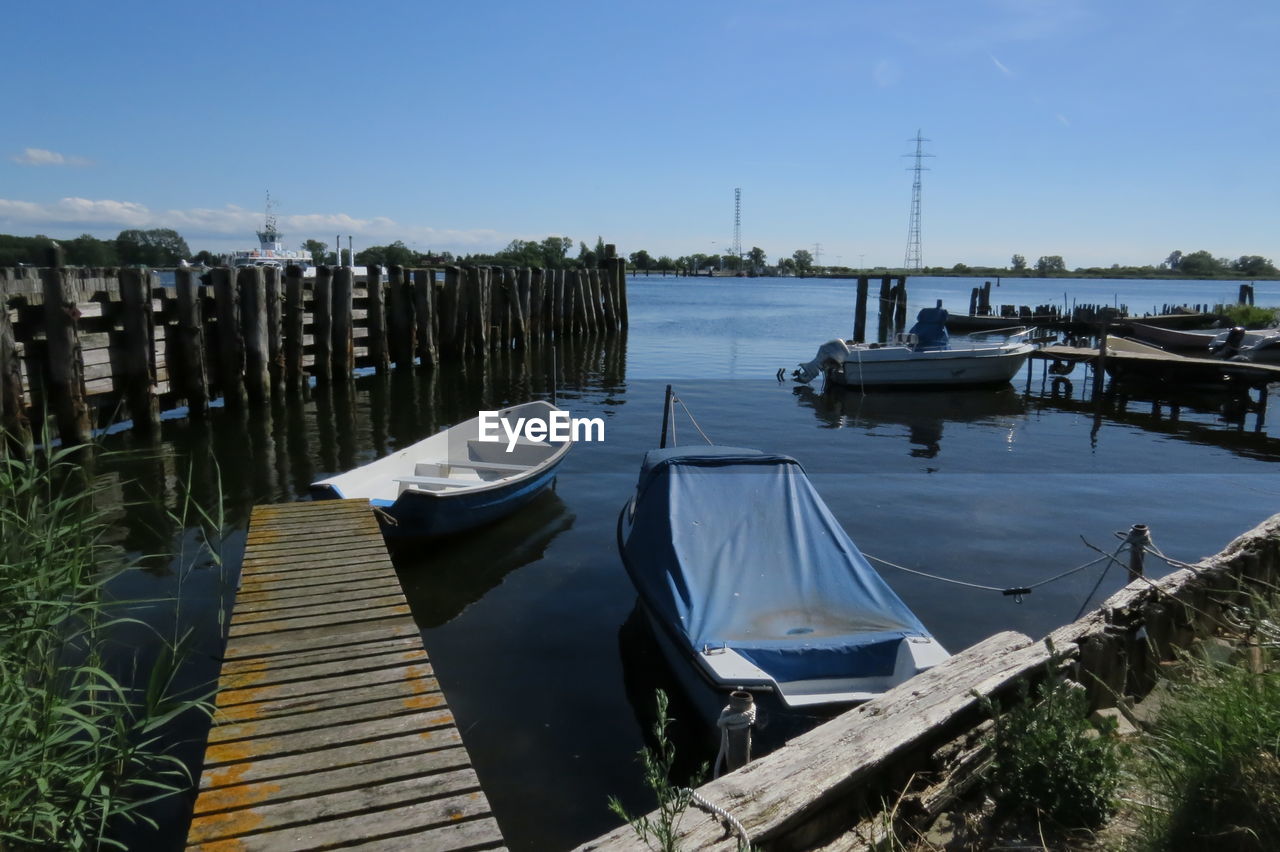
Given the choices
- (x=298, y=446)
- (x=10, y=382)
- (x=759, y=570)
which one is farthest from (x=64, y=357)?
(x=759, y=570)

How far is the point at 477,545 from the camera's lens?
10977 mm

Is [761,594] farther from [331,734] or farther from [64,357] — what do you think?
[64,357]

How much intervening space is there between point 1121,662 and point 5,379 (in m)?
14.4

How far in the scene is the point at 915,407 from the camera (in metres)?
23.4

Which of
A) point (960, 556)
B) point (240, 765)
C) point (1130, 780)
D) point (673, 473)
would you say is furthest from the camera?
point (960, 556)

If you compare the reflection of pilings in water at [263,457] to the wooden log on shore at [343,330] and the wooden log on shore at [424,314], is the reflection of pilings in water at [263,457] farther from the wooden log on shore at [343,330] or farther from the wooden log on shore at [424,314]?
the wooden log on shore at [424,314]

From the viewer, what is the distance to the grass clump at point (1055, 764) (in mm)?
3779

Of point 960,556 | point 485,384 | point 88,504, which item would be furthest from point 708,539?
point 485,384

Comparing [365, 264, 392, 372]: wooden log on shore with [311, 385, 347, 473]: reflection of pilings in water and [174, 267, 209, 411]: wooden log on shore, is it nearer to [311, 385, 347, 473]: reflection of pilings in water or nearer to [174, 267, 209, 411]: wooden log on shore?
[311, 385, 347, 473]: reflection of pilings in water

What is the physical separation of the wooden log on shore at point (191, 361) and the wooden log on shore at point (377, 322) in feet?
21.7

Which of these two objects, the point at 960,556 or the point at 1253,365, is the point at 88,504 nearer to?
the point at 960,556

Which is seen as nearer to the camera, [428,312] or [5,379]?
[5,379]

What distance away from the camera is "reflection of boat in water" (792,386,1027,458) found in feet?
68.0

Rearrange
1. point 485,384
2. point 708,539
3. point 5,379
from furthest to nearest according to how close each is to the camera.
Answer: point 485,384 → point 5,379 → point 708,539
